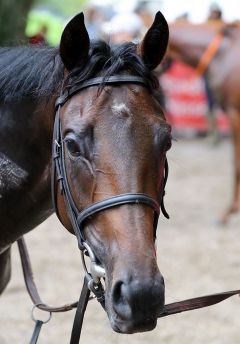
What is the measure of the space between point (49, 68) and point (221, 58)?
211 inches

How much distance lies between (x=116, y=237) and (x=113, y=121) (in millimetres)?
386

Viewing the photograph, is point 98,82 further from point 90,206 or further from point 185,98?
point 185,98

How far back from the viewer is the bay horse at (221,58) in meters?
7.07

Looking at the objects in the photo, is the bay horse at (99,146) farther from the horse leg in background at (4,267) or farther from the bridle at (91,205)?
the horse leg in background at (4,267)

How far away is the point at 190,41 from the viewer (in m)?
7.70

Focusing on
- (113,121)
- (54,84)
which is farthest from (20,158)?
(113,121)

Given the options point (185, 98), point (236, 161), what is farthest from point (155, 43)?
point (185, 98)

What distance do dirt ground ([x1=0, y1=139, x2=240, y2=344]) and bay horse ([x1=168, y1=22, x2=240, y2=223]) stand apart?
64cm

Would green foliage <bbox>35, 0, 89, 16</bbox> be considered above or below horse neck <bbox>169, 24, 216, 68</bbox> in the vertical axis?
below

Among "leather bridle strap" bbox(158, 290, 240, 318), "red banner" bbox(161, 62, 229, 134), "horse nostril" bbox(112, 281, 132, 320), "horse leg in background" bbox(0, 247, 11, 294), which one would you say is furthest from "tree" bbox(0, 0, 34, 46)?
"red banner" bbox(161, 62, 229, 134)

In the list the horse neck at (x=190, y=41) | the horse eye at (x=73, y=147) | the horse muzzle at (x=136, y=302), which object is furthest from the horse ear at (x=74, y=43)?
the horse neck at (x=190, y=41)

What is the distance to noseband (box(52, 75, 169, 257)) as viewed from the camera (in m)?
2.03

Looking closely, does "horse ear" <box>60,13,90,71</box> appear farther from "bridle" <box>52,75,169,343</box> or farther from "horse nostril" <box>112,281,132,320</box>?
"horse nostril" <box>112,281,132,320</box>

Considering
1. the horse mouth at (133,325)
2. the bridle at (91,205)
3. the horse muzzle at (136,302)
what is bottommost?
the horse mouth at (133,325)
